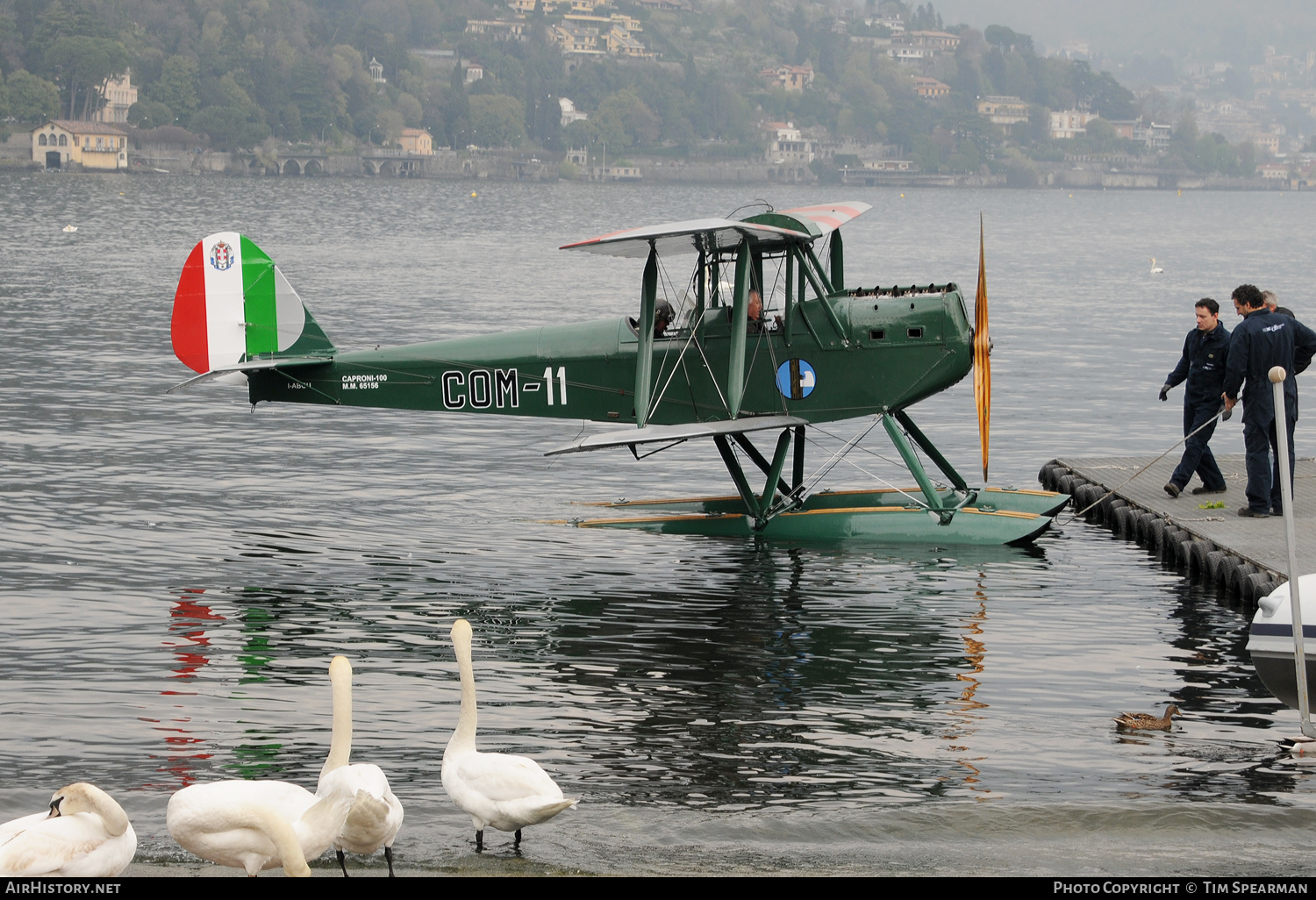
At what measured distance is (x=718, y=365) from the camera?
1694 centimetres

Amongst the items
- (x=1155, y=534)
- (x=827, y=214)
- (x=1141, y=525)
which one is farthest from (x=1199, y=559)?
(x=827, y=214)

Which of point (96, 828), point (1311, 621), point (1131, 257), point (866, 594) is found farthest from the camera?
point (1131, 257)

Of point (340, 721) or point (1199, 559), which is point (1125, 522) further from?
point (340, 721)

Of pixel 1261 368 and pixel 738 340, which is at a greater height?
pixel 738 340

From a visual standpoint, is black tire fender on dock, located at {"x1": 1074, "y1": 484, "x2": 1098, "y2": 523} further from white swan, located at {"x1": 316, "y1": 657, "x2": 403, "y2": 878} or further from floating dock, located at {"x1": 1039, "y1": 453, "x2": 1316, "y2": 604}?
white swan, located at {"x1": 316, "y1": 657, "x2": 403, "y2": 878}

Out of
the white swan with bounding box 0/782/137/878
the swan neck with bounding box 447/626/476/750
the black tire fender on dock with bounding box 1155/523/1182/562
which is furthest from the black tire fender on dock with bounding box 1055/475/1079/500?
the white swan with bounding box 0/782/137/878

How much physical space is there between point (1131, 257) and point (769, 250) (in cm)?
8041

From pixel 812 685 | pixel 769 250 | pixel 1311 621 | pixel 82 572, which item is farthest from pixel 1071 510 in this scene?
pixel 82 572

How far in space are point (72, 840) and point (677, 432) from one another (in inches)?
391

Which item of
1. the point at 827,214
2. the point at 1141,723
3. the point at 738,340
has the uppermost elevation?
the point at 827,214

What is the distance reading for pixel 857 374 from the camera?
16578mm

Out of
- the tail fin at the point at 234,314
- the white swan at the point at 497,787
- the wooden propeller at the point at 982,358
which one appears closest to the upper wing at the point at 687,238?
the wooden propeller at the point at 982,358

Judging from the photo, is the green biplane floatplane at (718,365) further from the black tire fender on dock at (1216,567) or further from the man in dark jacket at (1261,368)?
the man in dark jacket at (1261,368)

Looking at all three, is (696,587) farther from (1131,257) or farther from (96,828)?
(1131,257)
